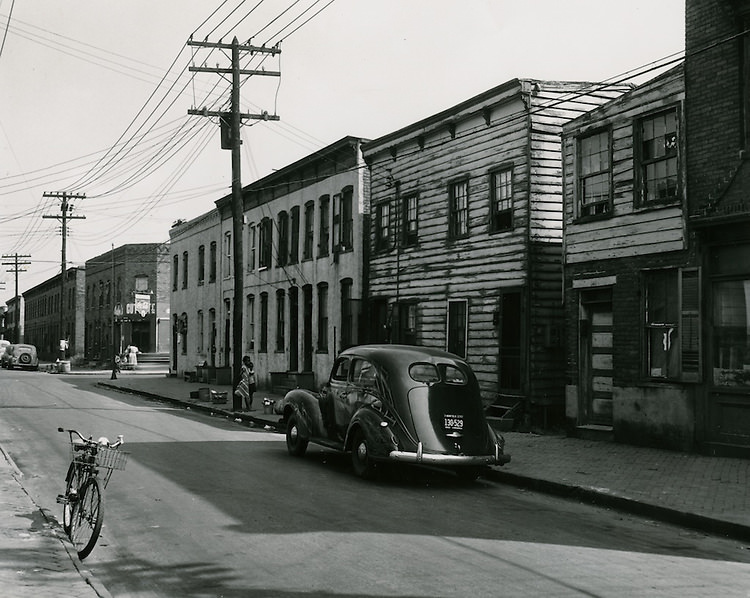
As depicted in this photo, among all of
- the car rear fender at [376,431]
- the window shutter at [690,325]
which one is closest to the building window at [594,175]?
the window shutter at [690,325]

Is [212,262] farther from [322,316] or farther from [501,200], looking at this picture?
[501,200]

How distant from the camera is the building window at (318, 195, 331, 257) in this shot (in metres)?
29.2

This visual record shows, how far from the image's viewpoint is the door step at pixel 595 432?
641 inches

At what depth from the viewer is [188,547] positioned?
312 inches

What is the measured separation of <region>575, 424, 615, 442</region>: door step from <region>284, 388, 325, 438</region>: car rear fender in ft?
18.1

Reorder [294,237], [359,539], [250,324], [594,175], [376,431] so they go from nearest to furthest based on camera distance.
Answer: [359,539] < [376,431] < [594,175] < [294,237] < [250,324]

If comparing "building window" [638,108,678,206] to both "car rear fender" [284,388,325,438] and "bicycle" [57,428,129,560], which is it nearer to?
"car rear fender" [284,388,325,438]

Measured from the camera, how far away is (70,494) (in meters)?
7.86

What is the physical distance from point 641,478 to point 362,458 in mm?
3886

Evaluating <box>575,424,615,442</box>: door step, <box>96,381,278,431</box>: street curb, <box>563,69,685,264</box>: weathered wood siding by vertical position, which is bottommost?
<box>96,381,278,431</box>: street curb

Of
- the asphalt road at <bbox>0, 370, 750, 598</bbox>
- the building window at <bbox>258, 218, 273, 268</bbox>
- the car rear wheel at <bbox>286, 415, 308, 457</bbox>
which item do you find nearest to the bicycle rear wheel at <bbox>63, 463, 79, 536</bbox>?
the asphalt road at <bbox>0, 370, 750, 598</bbox>

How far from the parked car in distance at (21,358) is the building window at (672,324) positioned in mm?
57334

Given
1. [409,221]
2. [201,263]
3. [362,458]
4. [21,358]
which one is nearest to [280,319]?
[409,221]

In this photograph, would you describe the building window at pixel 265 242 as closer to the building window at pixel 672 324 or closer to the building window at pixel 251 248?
the building window at pixel 251 248
